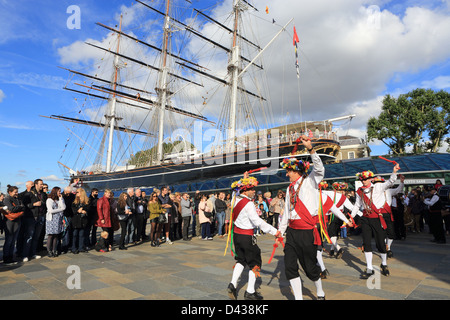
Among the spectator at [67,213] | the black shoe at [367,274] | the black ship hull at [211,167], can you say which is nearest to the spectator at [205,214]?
the spectator at [67,213]

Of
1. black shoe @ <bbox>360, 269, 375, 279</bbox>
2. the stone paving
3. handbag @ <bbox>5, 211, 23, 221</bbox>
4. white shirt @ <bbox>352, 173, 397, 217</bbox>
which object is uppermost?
white shirt @ <bbox>352, 173, 397, 217</bbox>

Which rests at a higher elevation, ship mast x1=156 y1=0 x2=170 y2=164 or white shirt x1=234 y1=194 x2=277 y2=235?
ship mast x1=156 y1=0 x2=170 y2=164

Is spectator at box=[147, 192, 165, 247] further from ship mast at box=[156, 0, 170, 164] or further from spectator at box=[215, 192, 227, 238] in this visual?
ship mast at box=[156, 0, 170, 164]

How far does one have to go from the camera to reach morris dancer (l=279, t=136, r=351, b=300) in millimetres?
3973

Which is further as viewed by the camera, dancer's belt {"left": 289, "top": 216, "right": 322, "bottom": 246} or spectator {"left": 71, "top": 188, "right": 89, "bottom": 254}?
spectator {"left": 71, "top": 188, "right": 89, "bottom": 254}

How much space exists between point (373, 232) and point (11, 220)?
8988 millimetres

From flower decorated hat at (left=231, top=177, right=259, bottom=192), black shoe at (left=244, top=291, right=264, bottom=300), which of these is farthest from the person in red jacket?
black shoe at (left=244, top=291, right=264, bottom=300)

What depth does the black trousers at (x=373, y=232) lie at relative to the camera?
234 inches

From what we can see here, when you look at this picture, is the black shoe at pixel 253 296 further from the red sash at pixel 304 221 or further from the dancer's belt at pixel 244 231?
the red sash at pixel 304 221

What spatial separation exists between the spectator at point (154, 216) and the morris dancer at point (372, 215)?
6.74 meters

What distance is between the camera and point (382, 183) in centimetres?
657

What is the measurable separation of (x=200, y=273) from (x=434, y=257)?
6.56m

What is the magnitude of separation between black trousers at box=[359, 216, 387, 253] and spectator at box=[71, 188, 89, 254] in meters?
7.89
